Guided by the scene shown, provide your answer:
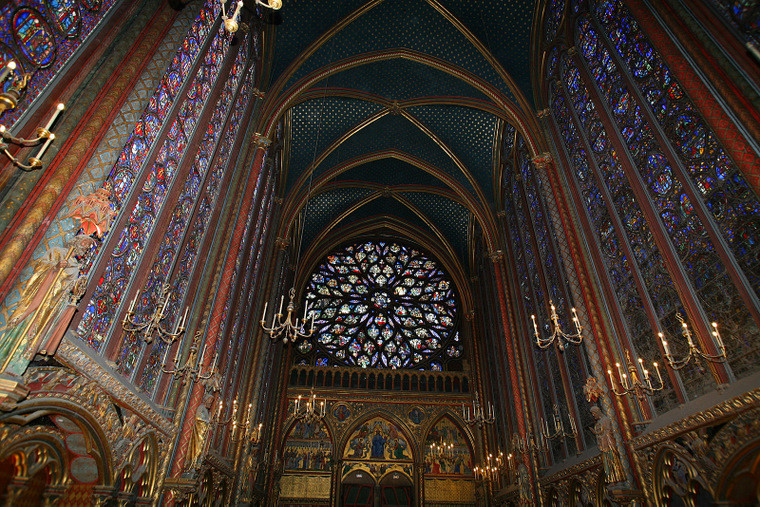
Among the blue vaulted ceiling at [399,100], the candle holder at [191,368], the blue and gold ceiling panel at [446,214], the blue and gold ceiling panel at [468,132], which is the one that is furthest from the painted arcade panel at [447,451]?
the candle holder at [191,368]

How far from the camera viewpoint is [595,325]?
984 centimetres

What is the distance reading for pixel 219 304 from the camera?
993 cm

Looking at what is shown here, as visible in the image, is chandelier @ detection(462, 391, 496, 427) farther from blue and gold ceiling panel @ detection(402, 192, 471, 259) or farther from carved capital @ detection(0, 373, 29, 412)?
carved capital @ detection(0, 373, 29, 412)

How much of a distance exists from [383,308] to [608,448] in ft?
51.3

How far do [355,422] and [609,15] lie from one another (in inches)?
692

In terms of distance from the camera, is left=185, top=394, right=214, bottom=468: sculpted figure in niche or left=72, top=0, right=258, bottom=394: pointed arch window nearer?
left=72, top=0, right=258, bottom=394: pointed arch window

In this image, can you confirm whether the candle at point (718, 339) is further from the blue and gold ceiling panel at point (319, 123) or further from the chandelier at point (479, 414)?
the blue and gold ceiling panel at point (319, 123)

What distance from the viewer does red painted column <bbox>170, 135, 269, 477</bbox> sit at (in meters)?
8.54

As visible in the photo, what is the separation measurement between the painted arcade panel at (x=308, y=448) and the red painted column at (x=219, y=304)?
11.5 m

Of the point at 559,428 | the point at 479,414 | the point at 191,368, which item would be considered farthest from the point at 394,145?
the point at 191,368

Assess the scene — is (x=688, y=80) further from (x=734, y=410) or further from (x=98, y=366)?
(x=98, y=366)

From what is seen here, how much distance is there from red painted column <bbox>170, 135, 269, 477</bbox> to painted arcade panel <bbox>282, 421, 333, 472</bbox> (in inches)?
454

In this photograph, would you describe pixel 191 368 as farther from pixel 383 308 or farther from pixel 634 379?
pixel 383 308

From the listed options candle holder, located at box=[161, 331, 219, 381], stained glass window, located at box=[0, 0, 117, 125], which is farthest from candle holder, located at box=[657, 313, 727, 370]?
stained glass window, located at box=[0, 0, 117, 125]
